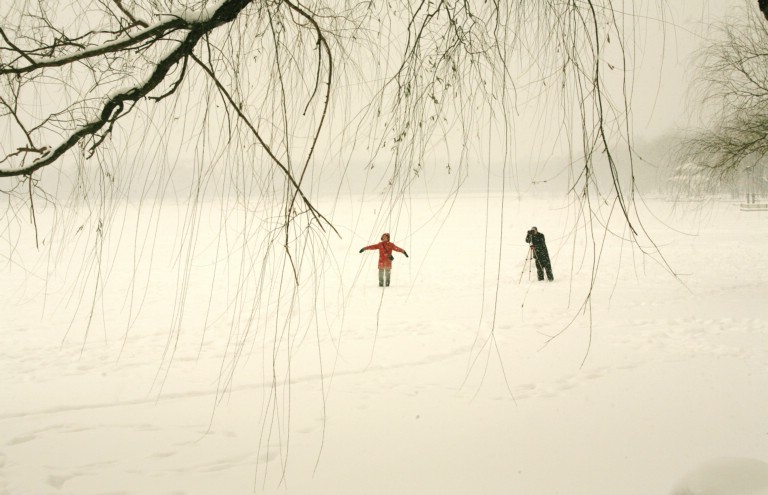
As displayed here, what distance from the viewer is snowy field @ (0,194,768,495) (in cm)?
301

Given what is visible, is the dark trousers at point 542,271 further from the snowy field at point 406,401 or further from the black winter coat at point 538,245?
the snowy field at point 406,401

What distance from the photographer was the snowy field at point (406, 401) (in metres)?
3.01

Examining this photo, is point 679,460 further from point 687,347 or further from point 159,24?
point 159,24

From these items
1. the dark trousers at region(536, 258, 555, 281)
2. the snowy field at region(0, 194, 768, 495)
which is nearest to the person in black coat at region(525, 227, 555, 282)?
the dark trousers at region(536, 258, 555, 281)

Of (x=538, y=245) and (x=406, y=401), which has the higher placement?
(x=538, y=245)

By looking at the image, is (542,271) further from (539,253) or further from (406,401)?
(406,401)

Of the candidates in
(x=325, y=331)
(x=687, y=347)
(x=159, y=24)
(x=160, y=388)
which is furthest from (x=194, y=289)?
(x=159, y=24)

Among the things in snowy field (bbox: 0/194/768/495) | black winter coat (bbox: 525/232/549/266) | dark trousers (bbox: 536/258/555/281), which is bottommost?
snowy field (bbox: 0/194/768/495)

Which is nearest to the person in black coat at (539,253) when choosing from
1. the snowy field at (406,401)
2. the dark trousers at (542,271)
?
the dark trousers at (542,271)

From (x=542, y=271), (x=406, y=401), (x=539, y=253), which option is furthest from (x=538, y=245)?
Answer: (x=406, y=401)

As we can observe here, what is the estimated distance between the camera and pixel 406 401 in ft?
14.7

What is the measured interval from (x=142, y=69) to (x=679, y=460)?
12.6 ft

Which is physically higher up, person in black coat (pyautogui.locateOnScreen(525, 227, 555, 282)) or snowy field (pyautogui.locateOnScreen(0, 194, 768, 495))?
person in black coat (pyautogui.locateOnScreen(525, 227, 555, 282))

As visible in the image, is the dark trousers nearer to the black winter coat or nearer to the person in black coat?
the person in black coat
